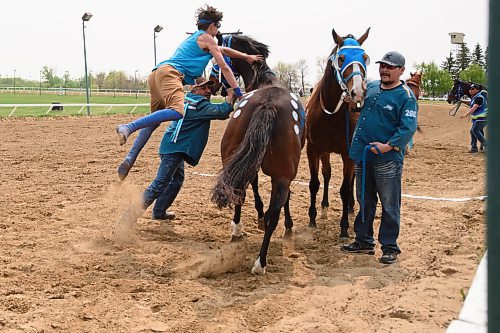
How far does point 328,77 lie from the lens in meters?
5.79

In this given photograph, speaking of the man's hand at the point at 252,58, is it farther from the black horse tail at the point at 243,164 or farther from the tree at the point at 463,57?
the tree at the point at 463,57

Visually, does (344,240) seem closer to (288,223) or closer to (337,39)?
(288,223)

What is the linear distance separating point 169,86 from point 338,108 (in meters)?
1.97

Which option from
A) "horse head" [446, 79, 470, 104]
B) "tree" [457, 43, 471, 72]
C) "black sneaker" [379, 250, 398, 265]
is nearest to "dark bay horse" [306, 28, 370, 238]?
"black sneaker" [379, 250, 398, 265]

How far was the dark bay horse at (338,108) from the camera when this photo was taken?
17.0ft

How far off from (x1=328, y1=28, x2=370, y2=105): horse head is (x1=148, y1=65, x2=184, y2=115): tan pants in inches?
67.4

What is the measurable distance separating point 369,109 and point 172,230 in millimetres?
2666

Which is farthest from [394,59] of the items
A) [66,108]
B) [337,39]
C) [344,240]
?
[66,108]

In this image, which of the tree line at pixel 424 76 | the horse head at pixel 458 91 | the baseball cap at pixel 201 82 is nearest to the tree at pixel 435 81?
the tree line at pixel 424 76

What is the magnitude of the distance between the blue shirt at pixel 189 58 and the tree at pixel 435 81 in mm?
75340

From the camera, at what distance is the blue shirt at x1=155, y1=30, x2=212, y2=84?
562cm

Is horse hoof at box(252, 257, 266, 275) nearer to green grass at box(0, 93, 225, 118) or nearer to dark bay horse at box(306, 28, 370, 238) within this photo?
dark bay horse at box(306, 28, 370, 238)

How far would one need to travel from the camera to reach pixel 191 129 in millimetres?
5914

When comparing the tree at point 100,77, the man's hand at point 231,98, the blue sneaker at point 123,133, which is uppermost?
the tree at point 100,77
